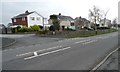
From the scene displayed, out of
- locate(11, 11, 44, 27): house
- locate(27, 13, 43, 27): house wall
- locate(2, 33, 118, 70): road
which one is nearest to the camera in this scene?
locate(2, 33, 118, 70): road

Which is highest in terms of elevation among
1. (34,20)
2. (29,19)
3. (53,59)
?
(29,19)

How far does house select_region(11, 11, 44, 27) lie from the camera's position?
3115 inches

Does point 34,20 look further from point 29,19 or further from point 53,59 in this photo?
point 53,59

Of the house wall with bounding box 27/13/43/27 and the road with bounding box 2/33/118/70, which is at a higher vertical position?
the house wall with bounding box 27/13/43/27

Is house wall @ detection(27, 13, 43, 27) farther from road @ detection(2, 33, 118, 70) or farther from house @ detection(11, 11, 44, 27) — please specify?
road @ detection(2, 33, 118, 70)

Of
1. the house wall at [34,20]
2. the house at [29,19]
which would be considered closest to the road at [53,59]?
the house at [29,19]

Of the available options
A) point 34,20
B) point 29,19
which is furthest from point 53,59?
point 34,20

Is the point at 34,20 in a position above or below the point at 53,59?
above

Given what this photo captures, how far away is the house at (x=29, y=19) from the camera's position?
79125 mm

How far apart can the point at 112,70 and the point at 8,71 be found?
4.42 m

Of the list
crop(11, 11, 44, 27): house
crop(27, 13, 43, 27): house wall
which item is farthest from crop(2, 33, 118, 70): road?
crop(27, 13, 43, 27): house wall

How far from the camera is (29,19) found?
79.4 metres

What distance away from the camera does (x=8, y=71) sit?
923 cm

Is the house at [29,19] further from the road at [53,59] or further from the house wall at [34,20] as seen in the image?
the road at [53,59]
